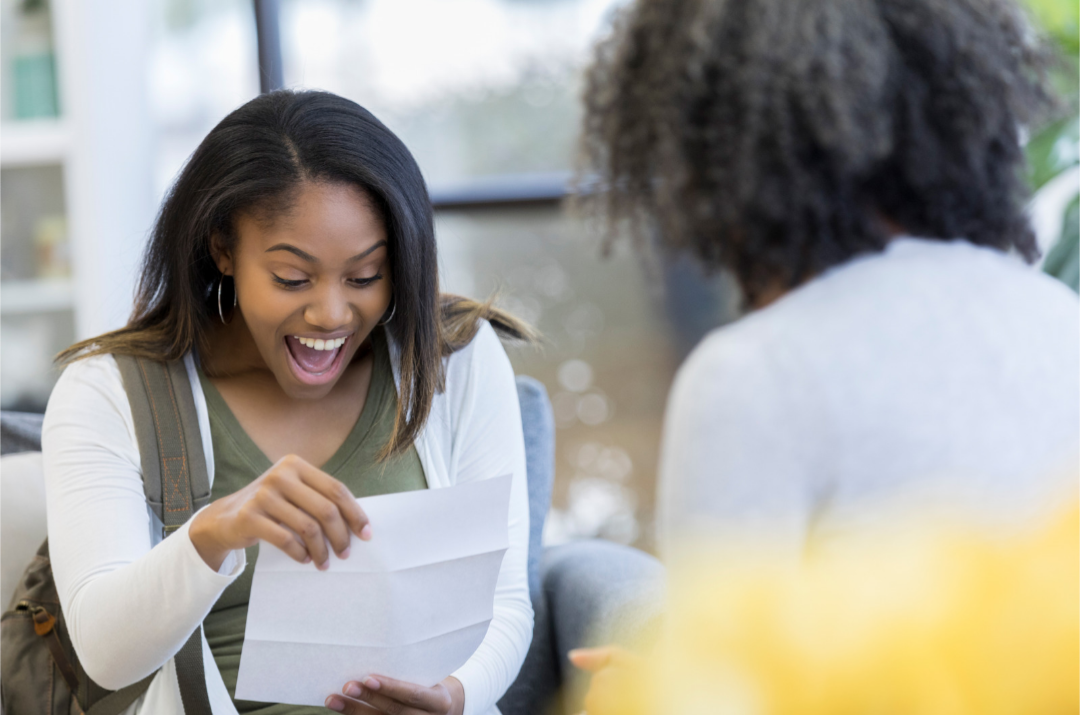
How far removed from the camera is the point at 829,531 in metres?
0.54

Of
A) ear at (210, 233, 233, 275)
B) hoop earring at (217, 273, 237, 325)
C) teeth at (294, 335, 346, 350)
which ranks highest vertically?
ear at (210, 233, 233, 275)

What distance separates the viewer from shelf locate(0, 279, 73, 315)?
2506mm

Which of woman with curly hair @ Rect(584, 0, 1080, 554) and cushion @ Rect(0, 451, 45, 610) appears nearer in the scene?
woman with curly hair @ Rect(584, 0, 1080, 554)

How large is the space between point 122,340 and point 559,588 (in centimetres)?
71

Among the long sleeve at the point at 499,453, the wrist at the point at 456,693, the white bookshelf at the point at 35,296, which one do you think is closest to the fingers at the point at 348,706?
the wrist at the point at 456,693

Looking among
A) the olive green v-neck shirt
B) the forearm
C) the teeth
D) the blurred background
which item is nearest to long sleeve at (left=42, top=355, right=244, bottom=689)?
the forearm

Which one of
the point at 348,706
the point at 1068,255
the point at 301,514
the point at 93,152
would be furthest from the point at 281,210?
the point at 93,152

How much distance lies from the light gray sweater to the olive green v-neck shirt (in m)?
0.63

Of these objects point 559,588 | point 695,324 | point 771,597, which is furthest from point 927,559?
point 695,324

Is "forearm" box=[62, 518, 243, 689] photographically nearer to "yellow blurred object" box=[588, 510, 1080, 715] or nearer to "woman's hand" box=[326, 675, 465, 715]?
"woman's hand" box=[326, 675, 465, 715]

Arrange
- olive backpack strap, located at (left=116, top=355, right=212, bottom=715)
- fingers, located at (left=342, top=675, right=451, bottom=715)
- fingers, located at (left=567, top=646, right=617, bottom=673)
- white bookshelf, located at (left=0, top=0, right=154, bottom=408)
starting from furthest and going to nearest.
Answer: white bookshelf, located at (left=0, top=0, right=154, bottom=408)
olive backpack strap, located at (left=116, top=355, right=212, bottom=715)
fingers, located at (left=342, top=675, right=451, bottom=715)
fingers, located at (left=567, top=646, right=617, bottom=673)

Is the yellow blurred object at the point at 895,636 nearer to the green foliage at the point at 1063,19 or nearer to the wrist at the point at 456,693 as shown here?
the wrist at the point at 456,693

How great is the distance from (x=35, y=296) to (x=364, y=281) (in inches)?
70.0

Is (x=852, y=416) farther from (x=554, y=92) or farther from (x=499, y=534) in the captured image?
(x=554, y=92)
